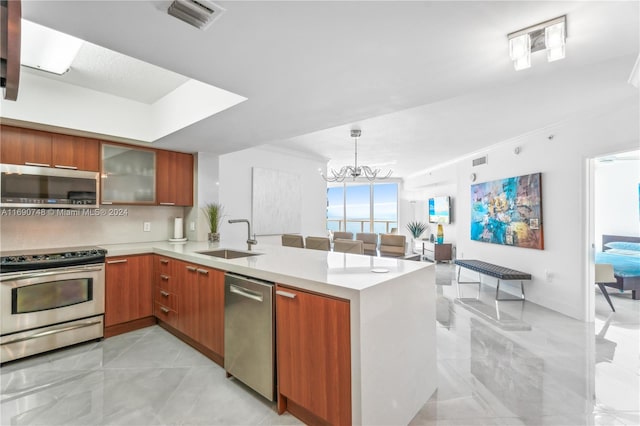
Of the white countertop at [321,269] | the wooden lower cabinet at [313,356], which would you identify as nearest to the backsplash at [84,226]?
the white countertop at [321,269]

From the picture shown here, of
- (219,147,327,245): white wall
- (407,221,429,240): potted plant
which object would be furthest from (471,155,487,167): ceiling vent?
(407,221,429,240): potted plant

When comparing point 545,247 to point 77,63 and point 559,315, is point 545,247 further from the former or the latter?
point 77,63

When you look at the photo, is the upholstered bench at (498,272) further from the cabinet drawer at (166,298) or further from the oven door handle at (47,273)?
the oven door handle at (47,273)

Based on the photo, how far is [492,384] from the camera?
2.10m

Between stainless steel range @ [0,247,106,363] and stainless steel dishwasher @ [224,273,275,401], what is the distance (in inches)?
63.7

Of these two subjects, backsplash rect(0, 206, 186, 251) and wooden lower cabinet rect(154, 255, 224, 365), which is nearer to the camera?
wooden lower cabinet rect(154, 255, 224, 365)

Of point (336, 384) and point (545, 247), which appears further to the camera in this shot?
point (545, 247)

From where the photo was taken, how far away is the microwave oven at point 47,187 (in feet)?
8.31

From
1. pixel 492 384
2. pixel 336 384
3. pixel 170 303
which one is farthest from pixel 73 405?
pixel 492 384

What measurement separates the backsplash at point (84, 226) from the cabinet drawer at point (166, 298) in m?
0.95

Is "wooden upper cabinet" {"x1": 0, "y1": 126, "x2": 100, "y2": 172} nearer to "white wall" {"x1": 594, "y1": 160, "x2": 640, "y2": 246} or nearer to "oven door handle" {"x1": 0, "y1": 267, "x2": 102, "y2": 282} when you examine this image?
"oven door handle" {"x1": 0, "y1": 267, "x2": 102, "y2": 282}

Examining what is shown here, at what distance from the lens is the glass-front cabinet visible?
315 centimetres

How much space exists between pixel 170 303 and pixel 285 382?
171 cm

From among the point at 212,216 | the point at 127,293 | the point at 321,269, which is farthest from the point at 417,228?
the point at 127,293
